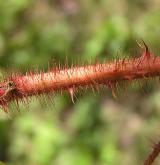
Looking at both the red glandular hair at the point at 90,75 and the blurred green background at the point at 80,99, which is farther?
the blurred green background at the point at 80,99

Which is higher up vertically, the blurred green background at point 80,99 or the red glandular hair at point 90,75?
the red glandular hair at point 90,75

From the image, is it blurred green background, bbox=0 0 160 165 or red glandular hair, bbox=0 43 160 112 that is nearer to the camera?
red glandular hair, bbox=0 43 160 112

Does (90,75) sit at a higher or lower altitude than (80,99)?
higher

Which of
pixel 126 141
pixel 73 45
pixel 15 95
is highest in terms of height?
pixel 15 95

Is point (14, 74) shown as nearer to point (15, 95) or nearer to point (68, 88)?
point (15, 95)

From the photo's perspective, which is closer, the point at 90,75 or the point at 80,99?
the point at 90,75

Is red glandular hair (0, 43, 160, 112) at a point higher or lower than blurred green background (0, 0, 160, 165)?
higher

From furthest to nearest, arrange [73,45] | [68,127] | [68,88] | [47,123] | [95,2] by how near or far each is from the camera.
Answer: [95,2] → [73,45] → [68,127] → [47,123] → [68,88]

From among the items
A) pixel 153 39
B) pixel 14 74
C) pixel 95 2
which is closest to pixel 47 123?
A: pixel 153 39
